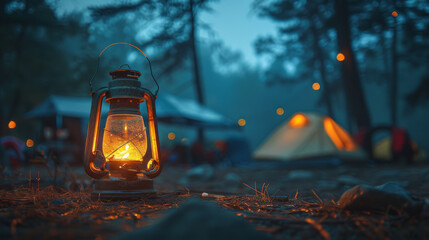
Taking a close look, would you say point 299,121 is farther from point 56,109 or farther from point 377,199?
point 56,109

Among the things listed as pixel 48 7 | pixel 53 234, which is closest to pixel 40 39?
pixel 48 7

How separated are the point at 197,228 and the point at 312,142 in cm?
805

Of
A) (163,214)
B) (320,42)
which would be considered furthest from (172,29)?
(320,42)

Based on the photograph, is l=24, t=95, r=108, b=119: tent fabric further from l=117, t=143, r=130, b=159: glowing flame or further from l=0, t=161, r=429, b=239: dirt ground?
l=117, t=143, r=130, b=159: glowing flame

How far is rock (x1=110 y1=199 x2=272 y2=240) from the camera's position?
3.77 ft

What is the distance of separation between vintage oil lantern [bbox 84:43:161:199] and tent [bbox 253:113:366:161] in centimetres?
682

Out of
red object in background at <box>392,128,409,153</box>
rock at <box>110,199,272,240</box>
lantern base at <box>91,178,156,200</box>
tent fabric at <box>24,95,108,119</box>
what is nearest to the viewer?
rock at <box>110,199,272,240</box>

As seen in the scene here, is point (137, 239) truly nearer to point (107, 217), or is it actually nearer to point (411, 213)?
point (107, 217)

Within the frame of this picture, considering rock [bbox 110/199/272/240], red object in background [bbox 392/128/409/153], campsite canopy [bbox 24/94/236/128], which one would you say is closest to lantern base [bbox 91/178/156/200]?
rock [bbox 110/199/272/240]

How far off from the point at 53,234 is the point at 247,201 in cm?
134

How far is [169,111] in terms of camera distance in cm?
1064

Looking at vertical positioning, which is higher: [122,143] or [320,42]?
[320,42]

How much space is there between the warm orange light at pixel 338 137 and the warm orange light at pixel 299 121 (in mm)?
544

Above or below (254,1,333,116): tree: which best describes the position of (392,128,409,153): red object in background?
below
